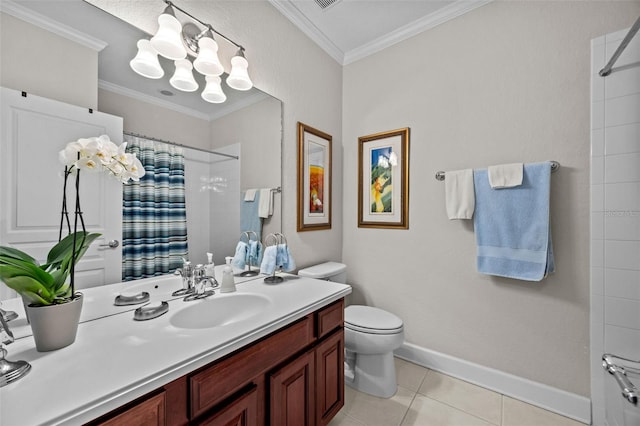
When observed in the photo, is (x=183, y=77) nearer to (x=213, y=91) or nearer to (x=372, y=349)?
(x=213, y=91)

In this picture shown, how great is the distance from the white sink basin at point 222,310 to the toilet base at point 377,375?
0.96 metres

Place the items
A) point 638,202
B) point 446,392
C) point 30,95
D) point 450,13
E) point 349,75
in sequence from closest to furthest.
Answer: point 30,95, point 638,202, point 446,392, point 450,13, point 349,75

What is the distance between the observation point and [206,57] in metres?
1.36

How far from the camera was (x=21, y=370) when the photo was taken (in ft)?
2.16

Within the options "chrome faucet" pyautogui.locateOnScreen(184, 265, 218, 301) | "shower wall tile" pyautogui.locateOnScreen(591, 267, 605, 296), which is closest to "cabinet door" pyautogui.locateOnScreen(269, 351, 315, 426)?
"chrome faucet" pyautogui.locateOnScreen(184, 265, 218, 301)

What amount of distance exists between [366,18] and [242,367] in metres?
2.34

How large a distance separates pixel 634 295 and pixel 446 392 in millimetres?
1163

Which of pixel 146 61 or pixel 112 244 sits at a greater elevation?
pixel 146 61

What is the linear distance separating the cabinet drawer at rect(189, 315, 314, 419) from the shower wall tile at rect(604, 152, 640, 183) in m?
1.76

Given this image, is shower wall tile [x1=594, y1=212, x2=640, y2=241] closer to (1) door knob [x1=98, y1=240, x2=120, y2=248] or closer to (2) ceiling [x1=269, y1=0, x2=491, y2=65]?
(2) ceiling [x1=269, y1=0, x2=491, y2=65]

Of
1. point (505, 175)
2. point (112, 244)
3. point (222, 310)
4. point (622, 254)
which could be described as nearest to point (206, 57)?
point (112, 244)

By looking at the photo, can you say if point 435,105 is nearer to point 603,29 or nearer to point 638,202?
point 603,29

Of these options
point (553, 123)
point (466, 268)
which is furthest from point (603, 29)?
point (466, 268)

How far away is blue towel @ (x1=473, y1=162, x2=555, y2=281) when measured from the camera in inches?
61.2
